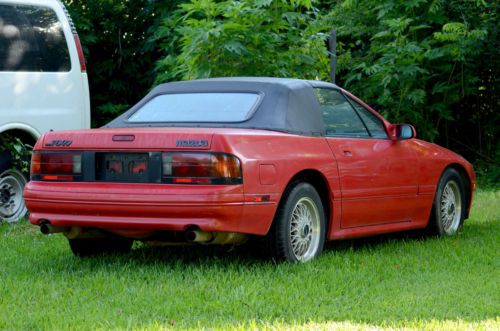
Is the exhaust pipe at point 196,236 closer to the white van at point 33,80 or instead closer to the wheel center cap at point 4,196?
the white van at point 33,80

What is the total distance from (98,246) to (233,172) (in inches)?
71.9

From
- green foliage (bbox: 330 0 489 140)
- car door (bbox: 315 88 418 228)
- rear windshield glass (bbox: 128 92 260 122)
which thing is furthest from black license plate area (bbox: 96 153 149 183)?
green foliage (bbox: 330 0 489 140)

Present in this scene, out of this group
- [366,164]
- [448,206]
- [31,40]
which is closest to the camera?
[366,164]

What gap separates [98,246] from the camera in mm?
8164

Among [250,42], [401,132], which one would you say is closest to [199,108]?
[401,132]

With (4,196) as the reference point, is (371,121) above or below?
above

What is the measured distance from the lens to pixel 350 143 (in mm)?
8219

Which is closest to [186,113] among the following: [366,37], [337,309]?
[337,309]

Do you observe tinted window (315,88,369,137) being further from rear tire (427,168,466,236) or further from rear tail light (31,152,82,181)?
rear tail light (31,152,82,181)

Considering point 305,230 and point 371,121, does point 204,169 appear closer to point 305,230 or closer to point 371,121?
point 305,230

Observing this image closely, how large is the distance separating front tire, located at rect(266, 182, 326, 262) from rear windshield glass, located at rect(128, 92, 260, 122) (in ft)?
2.36

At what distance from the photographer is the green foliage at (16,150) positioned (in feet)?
35.9

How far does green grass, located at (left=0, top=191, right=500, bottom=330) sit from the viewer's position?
5.48m

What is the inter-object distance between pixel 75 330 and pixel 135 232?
78.2 inches
